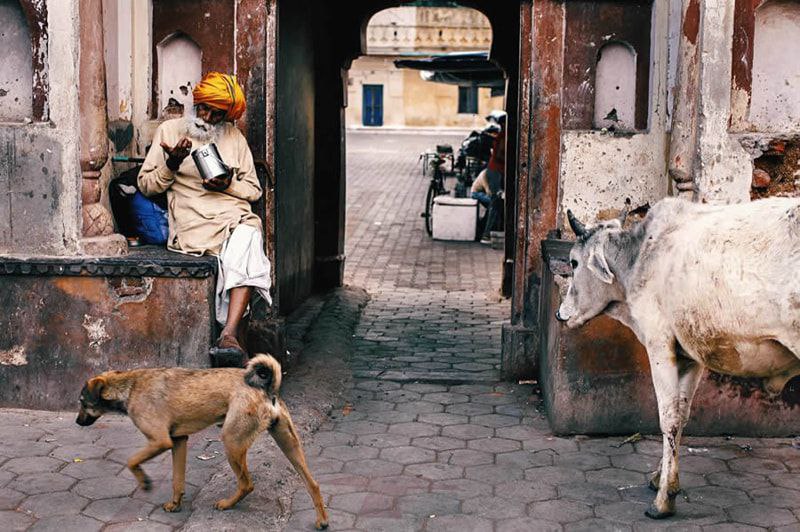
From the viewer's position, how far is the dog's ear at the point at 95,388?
17.1 ft

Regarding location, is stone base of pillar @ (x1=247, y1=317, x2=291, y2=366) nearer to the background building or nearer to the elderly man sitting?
the elderly man sitting

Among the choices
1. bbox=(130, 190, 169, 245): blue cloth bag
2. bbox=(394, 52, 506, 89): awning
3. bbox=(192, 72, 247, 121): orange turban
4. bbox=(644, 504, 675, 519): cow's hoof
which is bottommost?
bbox=(644, 504, 675, 519): cow's hoof

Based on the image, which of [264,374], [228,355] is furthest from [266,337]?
[264,374]

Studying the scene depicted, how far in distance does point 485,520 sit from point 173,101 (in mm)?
4001

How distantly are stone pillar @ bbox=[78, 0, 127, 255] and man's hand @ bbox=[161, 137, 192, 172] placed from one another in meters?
0.43

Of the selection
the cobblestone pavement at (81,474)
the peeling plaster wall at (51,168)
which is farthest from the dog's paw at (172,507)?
the peeling plaster wall at (51,168)

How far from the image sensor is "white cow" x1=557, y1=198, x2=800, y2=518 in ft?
16.2

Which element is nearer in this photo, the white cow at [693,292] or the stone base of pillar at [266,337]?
the white cow at [693,292]

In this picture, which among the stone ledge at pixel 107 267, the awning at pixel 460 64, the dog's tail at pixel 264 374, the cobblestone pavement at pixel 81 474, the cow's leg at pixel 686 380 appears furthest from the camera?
the awning at pixel 460 64

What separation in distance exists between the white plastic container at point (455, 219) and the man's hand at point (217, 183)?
9.39 meters

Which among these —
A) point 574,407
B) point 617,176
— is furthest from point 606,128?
point 574,407

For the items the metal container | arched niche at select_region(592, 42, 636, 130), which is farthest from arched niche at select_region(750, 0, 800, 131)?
the metal container

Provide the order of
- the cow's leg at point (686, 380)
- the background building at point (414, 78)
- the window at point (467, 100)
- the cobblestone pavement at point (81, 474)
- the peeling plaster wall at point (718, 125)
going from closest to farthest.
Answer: the cobblestone pavement at point (81, 474) < the cow's leg at point (686, 380) < the peeling plaster wall at point (718, 125) < the background building at point (414, 78) < the window at point (467, 100)

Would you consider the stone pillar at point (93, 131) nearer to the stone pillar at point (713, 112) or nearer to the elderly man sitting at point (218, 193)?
the elderly man sitting at point (218, 193)
